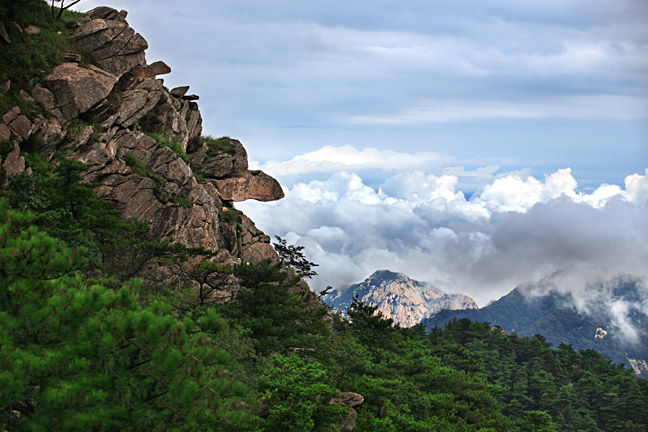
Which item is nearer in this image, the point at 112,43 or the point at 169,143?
the point at 112,43

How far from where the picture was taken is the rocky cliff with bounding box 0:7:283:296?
3133 cm

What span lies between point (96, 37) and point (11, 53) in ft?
26.9

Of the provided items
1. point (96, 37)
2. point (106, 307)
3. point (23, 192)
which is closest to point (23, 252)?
point (106, 307)

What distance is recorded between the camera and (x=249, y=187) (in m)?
49.4

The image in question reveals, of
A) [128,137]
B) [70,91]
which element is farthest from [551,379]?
[70,91]

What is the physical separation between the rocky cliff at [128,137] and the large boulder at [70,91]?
2.3 inches

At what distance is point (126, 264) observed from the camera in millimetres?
26734

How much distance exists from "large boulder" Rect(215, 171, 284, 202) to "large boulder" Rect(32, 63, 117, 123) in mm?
15247

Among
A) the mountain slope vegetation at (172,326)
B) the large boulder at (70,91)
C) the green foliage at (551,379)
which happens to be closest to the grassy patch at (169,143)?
the mountain slope vegetation at (172,326)

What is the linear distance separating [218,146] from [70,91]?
18.8 m

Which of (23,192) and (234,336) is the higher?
(23,192)

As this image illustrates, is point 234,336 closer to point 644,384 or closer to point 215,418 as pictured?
point 215,418

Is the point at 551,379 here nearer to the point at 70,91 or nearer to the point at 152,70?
the point at 152,70

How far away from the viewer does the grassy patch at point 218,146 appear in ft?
163
